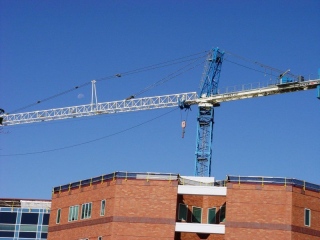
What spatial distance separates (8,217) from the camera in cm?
11669

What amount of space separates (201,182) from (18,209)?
5662cm

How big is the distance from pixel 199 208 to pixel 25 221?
56880 millimetres

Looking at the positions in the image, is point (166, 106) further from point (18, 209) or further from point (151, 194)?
point (151, 194)

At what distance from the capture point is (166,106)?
134 m

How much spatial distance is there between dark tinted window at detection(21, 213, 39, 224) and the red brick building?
4981 centimetres

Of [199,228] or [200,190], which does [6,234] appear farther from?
[199,228]

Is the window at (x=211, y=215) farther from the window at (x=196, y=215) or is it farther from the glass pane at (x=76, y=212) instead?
the glass pane at (x=76, y=212)

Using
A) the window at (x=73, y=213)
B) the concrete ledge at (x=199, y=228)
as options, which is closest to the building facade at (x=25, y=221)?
the window at (x=73, y=213)

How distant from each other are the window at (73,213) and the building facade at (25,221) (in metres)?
45.7

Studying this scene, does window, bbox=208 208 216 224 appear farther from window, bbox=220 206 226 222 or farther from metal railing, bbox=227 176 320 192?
metal railing, bbox=227 176 320 192

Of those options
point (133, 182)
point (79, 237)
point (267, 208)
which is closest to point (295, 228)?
point (267, 208)

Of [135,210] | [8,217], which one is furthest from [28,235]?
[135,210]

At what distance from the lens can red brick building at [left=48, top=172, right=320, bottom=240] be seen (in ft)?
205

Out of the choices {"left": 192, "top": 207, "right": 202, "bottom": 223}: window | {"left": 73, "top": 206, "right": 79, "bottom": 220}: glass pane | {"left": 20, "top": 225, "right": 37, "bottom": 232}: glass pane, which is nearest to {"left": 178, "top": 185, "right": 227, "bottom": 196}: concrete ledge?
{"left": 192, "top": 207, "right": 202, "bottom": 223}: window
